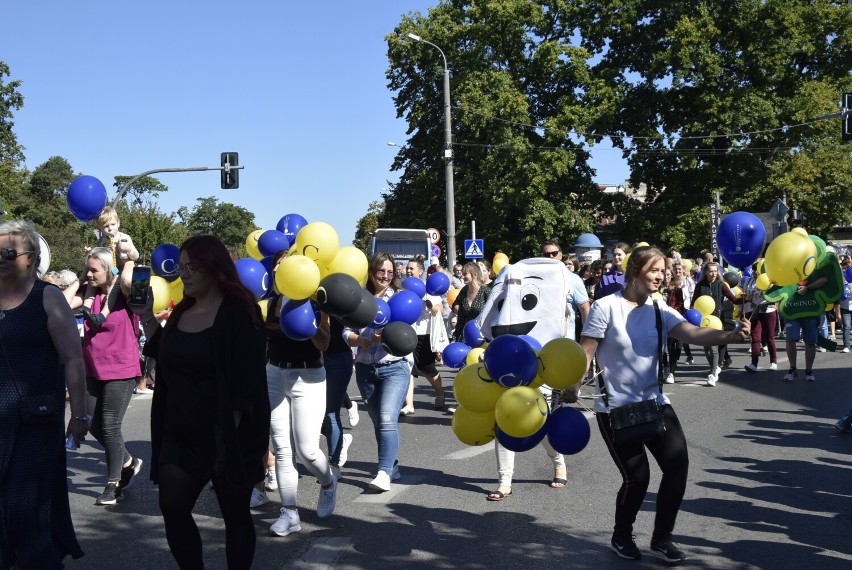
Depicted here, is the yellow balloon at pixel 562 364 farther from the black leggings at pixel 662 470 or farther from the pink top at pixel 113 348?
the pink top at pixel 113 348

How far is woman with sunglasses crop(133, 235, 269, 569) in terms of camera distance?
13.1 ft

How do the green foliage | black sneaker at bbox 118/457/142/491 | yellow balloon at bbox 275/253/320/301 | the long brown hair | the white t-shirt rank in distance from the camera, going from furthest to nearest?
1. the green foliage
2. black sneaker at bbox 118/457/142/491
3. yellow balloon at bbox 275/253/320/301
4. the white t-shirt
5. the long brown hair

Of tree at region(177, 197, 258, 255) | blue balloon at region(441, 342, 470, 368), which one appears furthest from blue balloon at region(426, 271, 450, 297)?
tree at region(177, 197, 258, 255)

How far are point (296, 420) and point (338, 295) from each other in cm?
96

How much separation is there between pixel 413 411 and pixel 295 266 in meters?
6.09

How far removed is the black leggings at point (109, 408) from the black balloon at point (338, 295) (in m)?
1.99

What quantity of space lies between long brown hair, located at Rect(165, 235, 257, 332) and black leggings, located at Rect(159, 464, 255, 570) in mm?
679

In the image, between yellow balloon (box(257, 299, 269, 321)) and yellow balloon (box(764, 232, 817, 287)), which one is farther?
yellow balloon (box(257, 299, 269, 321))

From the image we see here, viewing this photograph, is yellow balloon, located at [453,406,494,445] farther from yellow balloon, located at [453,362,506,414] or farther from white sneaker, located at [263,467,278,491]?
white sneaker, located at [263,467,278,491]

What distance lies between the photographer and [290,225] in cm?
702

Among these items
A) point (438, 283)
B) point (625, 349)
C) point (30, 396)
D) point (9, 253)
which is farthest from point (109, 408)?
point (438, 283)

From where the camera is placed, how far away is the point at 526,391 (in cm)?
519

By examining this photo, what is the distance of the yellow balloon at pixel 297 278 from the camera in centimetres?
539

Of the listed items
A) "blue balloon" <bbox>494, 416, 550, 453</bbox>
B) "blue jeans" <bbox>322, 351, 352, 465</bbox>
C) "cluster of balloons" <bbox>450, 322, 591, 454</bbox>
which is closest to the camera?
"cluster of balloons" <bbox>450, 322, 591, 454</bbox>
